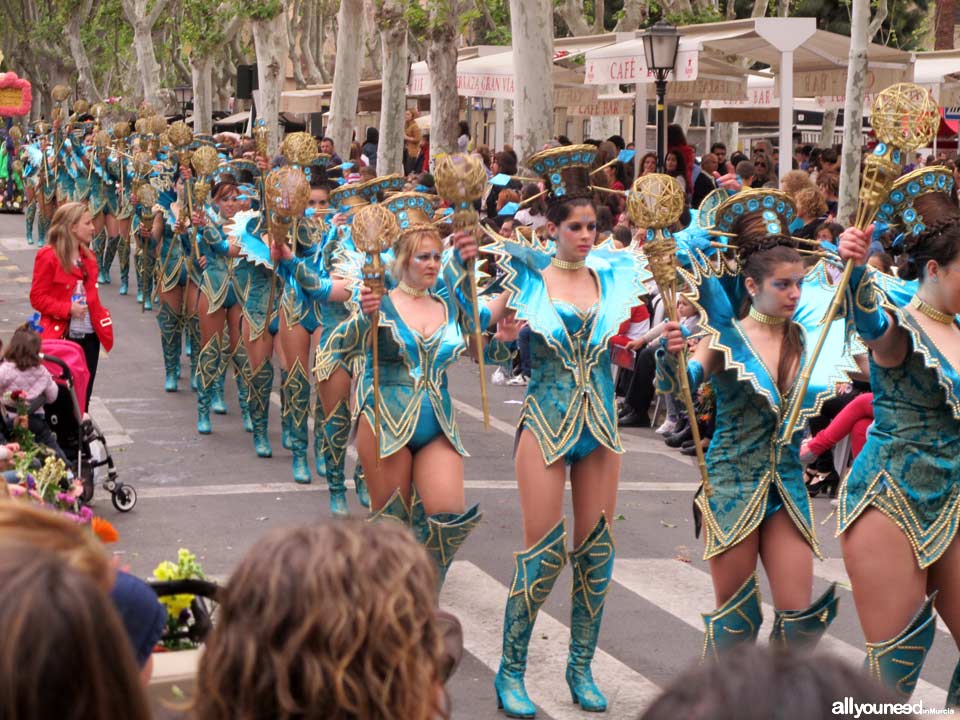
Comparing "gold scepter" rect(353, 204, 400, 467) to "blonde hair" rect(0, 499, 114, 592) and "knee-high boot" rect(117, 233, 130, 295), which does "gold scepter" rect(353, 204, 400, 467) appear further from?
"knee-high boot" rect(117, 233, 130, 295)

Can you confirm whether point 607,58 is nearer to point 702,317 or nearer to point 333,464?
point 333,464

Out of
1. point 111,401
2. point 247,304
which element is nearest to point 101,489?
point 247,304

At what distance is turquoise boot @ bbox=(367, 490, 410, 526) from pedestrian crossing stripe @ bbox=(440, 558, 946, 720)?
73 cm

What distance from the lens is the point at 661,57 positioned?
651 inches

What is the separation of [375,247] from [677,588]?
8.25 feet

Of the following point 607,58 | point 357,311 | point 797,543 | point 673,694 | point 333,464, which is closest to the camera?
point 673,694

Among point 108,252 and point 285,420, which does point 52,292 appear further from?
point 108,252

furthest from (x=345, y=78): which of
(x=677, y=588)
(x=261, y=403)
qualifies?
(x=677, y=588)

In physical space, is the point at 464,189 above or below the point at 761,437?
above

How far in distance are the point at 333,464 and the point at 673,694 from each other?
26.7 ft

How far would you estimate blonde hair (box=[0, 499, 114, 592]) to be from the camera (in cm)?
235

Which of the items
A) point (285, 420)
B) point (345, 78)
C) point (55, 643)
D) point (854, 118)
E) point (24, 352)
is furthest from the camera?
point (345, 78)

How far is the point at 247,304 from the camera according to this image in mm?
11766

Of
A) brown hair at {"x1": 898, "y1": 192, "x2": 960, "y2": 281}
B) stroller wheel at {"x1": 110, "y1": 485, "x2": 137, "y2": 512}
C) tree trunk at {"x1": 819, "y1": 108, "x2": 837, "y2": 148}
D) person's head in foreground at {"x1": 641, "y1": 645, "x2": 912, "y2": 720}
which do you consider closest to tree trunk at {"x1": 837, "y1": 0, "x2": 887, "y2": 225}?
stroller wheel at {"x1": 110, "y1": 485, "x2": 137, "y2": 512}
